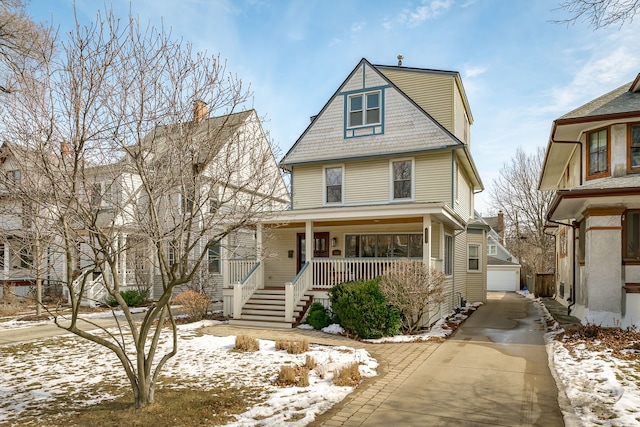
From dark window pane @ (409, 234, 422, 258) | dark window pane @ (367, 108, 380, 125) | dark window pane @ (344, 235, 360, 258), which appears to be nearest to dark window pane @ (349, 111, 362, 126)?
dark window pane @ (367, 108, 380, 125)

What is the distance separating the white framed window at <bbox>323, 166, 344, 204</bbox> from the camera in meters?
17.0

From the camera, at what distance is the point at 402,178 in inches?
633

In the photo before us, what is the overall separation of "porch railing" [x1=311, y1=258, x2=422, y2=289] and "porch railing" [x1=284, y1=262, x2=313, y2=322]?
0.27m

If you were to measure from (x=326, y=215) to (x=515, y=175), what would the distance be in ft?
88.6

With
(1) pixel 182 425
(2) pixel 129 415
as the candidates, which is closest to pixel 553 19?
(1) pixel 182 425

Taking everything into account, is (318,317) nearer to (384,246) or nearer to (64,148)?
(384,246)

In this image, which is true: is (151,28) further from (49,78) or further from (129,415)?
(129,415)

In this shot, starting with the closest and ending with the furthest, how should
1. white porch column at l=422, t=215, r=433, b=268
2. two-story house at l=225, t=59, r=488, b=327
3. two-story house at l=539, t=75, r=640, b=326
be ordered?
two-story house at l=539, t=75, r=640, b=326 → white porch column at l=422, t=215, r=433, b=268 → two-story house at l=225, t=59, r=488, b=327

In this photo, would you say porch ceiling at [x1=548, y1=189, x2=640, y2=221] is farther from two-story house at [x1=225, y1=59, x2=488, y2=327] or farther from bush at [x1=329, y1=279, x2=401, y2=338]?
bush at [x1=329, y1=279, x2=401, y2=338]

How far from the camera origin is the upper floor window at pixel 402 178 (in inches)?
628

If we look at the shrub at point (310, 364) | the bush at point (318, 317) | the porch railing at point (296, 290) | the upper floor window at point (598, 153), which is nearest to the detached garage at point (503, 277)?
the upper floor window at point (598, 153)

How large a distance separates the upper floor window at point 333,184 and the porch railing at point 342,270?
3.41m

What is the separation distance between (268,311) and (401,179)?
22.1ft

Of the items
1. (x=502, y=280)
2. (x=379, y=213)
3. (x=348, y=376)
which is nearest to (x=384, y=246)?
(x=379, y=213)
